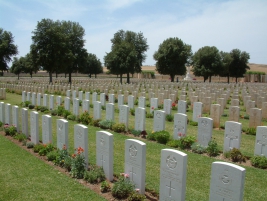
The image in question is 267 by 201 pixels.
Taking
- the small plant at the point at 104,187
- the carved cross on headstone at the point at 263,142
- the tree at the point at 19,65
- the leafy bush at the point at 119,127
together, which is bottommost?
the small plant at the point at 104,187

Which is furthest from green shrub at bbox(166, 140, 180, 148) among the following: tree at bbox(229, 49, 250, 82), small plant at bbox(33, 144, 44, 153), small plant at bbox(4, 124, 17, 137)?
tree at bbox(229, 49, 250, 82)

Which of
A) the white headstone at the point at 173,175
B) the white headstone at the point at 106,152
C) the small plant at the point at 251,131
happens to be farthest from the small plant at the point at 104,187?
the small plant at the point at 251,131

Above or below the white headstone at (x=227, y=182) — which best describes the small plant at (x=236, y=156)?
below

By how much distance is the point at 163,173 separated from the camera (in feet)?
14.8

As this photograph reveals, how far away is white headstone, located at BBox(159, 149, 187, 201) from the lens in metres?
4.19

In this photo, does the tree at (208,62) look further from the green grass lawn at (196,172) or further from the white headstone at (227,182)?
the white headstone at (227,182)

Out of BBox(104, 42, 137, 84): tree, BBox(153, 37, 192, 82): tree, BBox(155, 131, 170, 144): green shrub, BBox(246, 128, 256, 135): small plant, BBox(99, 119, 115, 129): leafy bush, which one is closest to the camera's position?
BBox(155, 131, 170, 144): green shrub

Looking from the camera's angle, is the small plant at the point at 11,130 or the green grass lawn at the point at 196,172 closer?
the green grass lawn at the point at 196,172

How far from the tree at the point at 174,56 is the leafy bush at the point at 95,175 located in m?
37.3

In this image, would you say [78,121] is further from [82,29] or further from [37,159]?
[82,29]

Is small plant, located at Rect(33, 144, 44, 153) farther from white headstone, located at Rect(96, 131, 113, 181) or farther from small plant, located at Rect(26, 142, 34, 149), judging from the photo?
white headstone, located at Rect(96, 131, 113, 181)

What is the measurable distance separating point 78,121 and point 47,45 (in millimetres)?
26043

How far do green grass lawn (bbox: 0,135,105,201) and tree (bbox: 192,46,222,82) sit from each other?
148 ft

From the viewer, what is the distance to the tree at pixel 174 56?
4166cm
